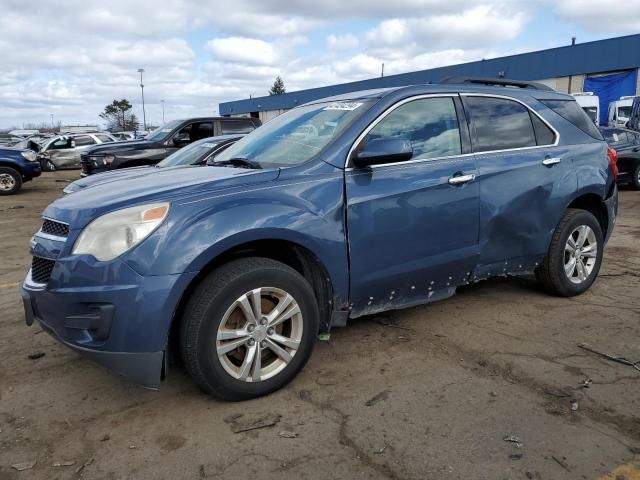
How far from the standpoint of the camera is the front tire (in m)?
2.85

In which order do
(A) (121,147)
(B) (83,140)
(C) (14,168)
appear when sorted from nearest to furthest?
(A) (121,147) < (C) (14,168) < (B) (83,140)

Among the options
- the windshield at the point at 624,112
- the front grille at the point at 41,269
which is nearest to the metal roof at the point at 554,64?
the windshield at the point at 624,112

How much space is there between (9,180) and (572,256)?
15.5 metres

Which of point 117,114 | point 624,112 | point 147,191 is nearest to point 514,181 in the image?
point 147,191

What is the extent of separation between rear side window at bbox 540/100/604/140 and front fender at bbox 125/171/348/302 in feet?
7.91

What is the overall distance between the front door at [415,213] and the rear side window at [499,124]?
0.16 metres

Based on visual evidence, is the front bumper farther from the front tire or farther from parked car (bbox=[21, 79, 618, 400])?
the front tire

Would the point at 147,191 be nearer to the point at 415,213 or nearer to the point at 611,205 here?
the point at 415,213

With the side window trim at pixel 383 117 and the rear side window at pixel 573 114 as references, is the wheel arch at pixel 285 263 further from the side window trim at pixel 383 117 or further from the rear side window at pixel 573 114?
the rear side window at pixel 573 114

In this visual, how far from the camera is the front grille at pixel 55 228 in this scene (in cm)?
295

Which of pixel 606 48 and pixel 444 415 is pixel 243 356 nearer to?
pixel 444 415

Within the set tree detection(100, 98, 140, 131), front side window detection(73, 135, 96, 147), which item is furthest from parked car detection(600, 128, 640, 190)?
tree detection(100, 98, 140, 131)

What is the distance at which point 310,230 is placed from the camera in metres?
3.16

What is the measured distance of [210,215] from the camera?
2869mm
